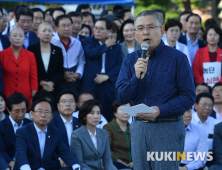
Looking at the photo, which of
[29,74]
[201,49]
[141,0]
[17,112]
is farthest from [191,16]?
[141,0]

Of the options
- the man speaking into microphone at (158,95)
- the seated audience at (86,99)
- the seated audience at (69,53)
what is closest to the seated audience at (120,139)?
the seated audience at (86,99)

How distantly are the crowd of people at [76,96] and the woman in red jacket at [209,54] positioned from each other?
0.06 ft

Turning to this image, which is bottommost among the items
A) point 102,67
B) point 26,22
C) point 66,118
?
point 66,118

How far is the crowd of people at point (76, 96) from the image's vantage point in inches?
188

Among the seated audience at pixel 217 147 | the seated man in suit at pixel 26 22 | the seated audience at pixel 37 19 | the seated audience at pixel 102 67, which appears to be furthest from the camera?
the seated audience at pixel 37 19

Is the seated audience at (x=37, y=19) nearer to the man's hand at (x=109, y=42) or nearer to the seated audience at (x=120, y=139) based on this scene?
the man's hand at (x=109, y=42)

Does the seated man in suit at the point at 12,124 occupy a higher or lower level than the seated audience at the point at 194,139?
higher

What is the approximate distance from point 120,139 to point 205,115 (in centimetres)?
156

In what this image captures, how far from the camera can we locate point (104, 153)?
5027 mm

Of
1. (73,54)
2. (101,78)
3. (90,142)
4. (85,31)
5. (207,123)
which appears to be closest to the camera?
(90,142)

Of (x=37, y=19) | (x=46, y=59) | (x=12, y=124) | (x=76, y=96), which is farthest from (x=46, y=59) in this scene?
(x=37, y=19)

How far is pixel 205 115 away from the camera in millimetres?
5938

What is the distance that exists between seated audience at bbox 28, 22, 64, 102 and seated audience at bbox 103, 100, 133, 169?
1.19 meters

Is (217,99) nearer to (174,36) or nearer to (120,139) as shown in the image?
(174,36)
